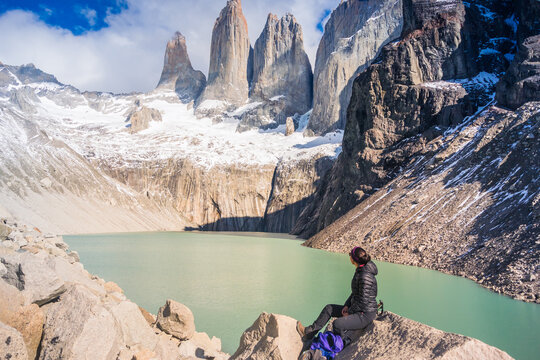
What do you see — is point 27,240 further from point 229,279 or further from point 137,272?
point 229,279

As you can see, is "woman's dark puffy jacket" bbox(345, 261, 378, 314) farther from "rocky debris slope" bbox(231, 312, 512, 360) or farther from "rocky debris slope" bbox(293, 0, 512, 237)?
"rocky debris slope" bbox(293, 0, 512, 237)

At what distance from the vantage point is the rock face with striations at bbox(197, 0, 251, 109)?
378 ft

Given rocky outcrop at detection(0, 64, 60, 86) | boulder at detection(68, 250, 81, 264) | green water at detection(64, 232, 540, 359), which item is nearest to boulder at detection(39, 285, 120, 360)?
green water at detection(64, 232, 540, 359)

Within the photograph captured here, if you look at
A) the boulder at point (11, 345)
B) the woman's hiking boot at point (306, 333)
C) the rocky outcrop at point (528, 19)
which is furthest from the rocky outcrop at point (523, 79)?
the boulder at point (11, 345)

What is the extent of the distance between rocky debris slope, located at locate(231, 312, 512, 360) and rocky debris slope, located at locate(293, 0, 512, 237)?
29.9 metres

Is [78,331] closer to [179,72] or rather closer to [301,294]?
[301,294]

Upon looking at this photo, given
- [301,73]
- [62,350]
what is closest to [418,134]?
[62,350]

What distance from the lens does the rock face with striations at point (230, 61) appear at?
115312 millimetres

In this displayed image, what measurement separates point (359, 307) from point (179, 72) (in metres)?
139

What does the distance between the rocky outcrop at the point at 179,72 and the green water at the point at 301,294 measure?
116866 millimetres

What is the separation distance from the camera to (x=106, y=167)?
70125 millimetres

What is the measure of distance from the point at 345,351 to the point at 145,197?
67.8m

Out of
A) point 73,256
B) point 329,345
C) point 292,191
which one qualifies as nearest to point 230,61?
point 292,191

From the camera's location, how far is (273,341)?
4789 millimetres
